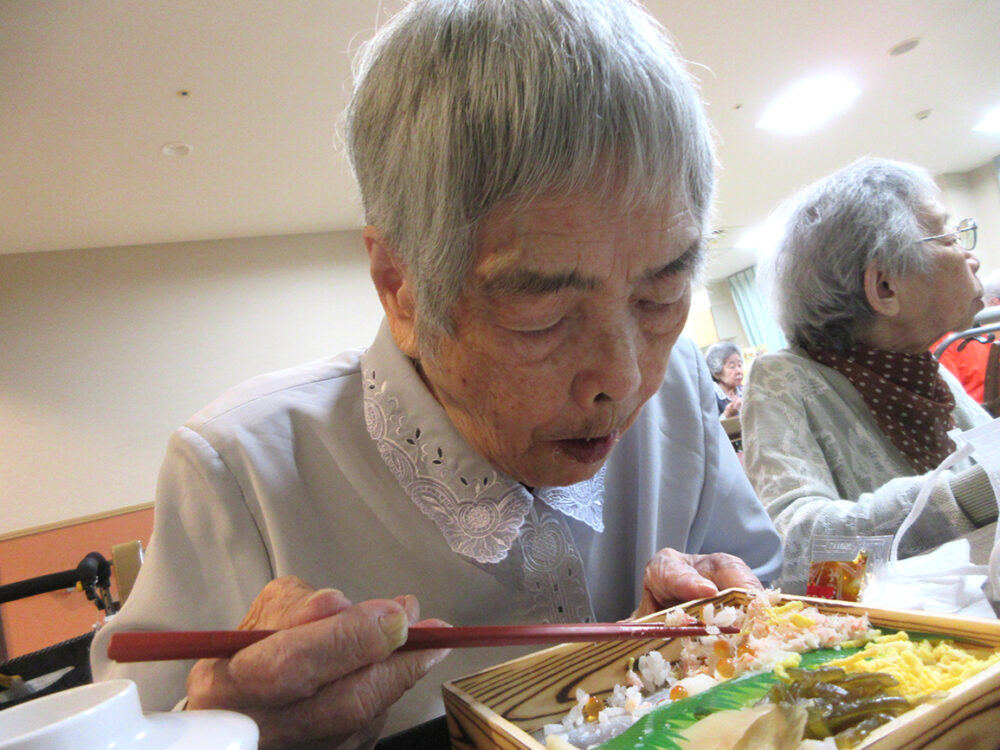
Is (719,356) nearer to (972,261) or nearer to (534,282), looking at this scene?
(972,261)

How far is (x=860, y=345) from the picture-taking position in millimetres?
2021

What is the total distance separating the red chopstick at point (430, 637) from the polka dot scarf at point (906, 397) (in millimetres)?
1439

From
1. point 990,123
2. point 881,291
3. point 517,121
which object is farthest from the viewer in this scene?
point 990,123

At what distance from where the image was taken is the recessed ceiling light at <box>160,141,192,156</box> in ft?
14.7

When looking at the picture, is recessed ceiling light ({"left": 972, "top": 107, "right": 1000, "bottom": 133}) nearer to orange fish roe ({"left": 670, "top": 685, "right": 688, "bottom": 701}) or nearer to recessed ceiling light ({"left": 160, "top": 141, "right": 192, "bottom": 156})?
recessed ceiling light ({"left": 160, "top": 141, "right": 192, "bottom": 156})

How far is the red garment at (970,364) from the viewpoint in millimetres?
3127

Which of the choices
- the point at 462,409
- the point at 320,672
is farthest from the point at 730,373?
the point at 320,672

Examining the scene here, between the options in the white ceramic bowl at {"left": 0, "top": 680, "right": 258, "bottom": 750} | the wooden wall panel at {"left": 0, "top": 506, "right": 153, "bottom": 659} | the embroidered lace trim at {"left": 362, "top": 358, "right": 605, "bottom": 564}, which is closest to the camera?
the white ceramic bowl at {"left": 0, "top": 680, "right": 258, "bottom": 750}

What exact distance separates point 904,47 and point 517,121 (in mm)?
6732

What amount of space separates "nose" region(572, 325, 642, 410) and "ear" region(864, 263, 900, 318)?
5.01 ft

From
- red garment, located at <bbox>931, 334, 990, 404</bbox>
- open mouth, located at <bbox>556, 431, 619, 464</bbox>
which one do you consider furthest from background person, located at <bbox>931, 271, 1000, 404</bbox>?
open mouth, located at <bbox>556, 431, 619, 464</bbox>

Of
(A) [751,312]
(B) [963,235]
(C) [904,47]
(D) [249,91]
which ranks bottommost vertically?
(B) [963,235]

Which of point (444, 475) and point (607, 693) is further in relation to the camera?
point (444, 475)

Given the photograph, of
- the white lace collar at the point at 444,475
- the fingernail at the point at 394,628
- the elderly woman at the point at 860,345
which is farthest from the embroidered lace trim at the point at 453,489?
the elderly woman at the point at 860,345
